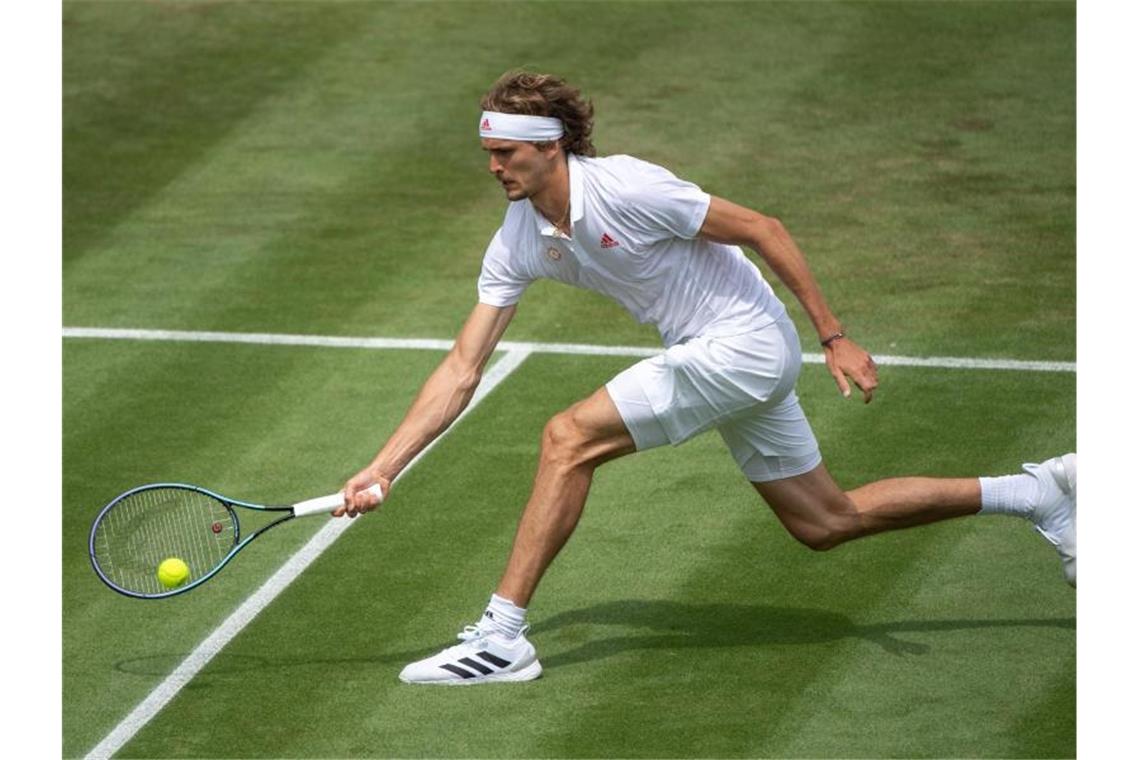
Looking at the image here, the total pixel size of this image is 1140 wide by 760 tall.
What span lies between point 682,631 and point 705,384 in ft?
3.61

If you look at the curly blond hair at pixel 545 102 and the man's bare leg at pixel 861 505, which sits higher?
the curly blond hair at pixel 545 102

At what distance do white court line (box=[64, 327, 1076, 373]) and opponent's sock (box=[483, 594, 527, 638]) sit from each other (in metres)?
3.83

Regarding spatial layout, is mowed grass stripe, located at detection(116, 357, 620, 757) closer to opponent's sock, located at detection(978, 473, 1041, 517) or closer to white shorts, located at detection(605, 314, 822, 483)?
white shorts, located at detection(605, 314, 822, 483)

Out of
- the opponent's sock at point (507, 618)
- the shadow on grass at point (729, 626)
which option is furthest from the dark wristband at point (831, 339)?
the opponent's sock at point (507, 618)

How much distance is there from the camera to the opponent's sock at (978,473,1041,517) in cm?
862

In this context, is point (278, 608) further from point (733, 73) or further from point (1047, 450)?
point (733, 73)

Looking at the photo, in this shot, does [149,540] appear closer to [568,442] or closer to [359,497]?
[359,497]

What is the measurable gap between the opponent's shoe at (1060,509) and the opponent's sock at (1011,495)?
26mm

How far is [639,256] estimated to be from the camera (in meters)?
8.21

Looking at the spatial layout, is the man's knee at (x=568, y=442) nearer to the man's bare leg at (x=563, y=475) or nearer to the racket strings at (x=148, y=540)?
the man's bare leg at (x=563, y=475)

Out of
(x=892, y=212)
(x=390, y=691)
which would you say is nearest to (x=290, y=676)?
(x=390, y=691)

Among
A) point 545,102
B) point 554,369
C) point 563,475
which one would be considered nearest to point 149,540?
point 563,475

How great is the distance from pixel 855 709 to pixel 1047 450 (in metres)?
2.86

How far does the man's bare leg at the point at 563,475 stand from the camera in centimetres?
820
